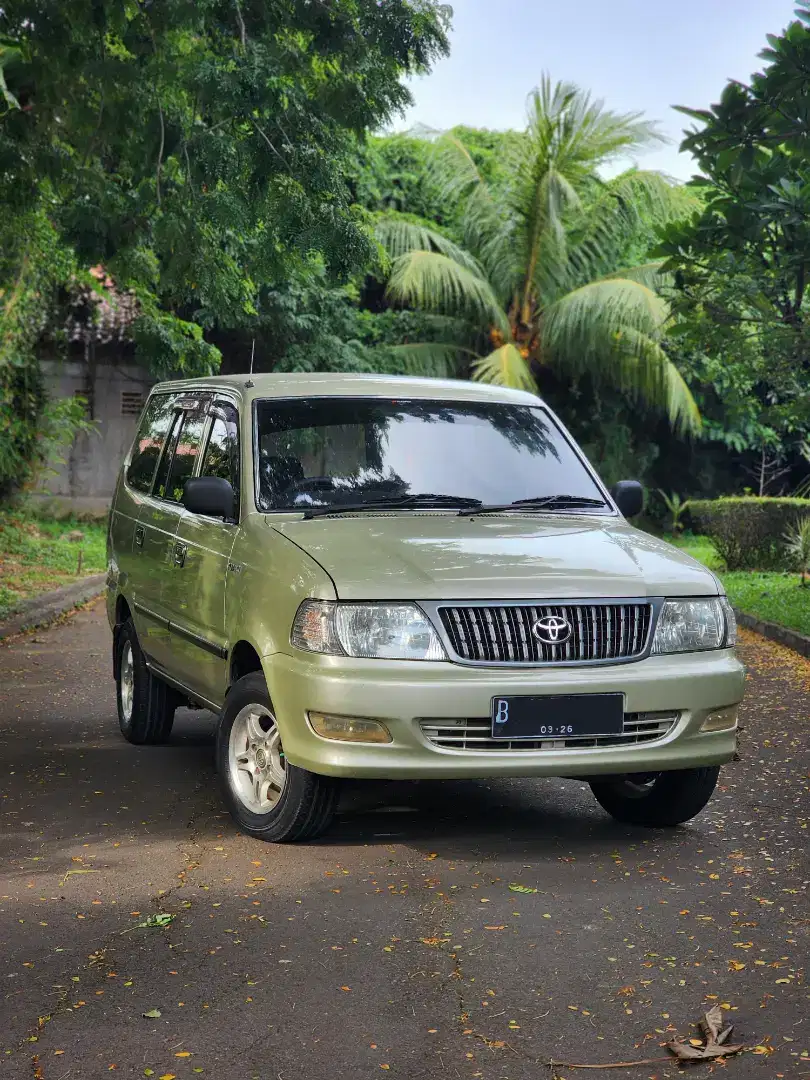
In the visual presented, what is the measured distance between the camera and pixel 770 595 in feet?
55.0

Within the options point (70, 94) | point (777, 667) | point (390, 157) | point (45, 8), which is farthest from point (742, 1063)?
point (390, 157)

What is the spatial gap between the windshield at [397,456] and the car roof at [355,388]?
66 mm

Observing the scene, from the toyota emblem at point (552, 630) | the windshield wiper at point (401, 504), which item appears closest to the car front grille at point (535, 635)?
the toyota emblem at point (552, 630)

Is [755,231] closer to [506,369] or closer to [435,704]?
[435,704]

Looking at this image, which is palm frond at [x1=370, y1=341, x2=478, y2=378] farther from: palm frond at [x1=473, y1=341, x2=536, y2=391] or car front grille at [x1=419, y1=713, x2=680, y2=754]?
car front grille at [x1=419, y1=713, x2=680, y2=754]

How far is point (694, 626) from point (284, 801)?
5.81ft

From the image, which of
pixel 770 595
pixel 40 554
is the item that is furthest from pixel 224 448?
pixel 40 554

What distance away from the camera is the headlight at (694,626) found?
5844 millimetres

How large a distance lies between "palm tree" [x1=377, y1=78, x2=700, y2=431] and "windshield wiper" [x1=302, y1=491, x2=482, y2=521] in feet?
69.7

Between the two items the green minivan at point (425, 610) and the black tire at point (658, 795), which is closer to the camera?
the green minivan at point (425, 610)

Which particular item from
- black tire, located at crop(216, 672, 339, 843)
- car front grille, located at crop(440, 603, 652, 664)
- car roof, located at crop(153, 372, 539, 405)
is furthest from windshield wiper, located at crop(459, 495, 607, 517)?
black tire, located at crop(216, 672, 339, 843)

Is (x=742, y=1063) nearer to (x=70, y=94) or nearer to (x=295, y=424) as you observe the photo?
(x=295, y=424)

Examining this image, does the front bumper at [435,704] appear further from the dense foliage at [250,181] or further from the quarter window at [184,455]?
the dense foliage at [250,181]

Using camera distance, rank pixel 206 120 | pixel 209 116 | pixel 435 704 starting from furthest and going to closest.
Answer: pixel 206 120 < pixel 209 116 < pixel 435 704
